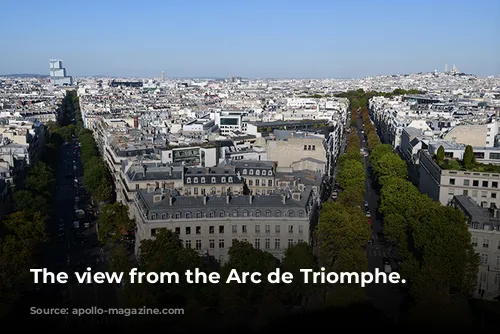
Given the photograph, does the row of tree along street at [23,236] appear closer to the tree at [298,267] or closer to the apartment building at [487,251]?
the tree at [298,267]

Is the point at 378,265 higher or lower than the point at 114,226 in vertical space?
lower

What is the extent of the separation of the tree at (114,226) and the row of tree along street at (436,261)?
22794 millimetres

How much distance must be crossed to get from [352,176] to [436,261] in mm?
30057

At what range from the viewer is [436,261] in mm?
34094

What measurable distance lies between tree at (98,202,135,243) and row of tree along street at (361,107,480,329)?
897 inches

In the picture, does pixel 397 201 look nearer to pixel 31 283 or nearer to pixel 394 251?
pixel 394 251

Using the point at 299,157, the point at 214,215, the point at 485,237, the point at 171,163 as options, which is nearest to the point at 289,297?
the point at 214,215

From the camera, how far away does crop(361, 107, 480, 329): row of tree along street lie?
28.8 meters

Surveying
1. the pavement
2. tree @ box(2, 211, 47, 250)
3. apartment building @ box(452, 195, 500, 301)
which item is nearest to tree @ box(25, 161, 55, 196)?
the pavement

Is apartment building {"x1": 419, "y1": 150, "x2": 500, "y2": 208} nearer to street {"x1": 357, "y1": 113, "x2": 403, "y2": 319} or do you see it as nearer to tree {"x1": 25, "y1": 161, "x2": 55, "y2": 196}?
street {"x1": 357, "y1": 113, "x2": 403, "y2": 319}

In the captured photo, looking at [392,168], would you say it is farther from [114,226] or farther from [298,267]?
[114,226]

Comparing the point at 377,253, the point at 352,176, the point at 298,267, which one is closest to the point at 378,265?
the point at 377,253

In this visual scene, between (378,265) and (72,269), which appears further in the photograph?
(378,265)

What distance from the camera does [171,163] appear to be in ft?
188
